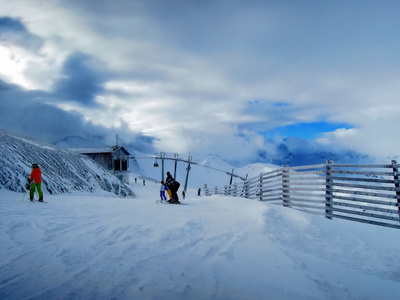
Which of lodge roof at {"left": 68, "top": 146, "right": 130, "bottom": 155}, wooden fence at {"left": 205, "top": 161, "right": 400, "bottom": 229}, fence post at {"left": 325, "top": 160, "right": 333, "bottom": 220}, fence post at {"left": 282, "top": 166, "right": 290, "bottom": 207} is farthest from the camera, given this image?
lodge roof at {"left": 68, "top": 146, "right": 130, "bottom": 155}

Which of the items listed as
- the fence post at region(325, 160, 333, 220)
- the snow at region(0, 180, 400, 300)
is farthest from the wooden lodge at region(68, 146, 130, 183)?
the fence post at region(325, 160, 333, 220)

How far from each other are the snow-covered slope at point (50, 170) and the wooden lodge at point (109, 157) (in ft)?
53.8

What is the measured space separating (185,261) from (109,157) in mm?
40421

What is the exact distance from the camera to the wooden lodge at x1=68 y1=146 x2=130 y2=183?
41.2 meters

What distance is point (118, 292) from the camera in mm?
2727

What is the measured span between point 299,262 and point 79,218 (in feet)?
17.3

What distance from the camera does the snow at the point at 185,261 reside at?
288cm

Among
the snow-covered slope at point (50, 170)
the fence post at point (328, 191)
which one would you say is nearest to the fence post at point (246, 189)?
the fence post at point (328, 191)

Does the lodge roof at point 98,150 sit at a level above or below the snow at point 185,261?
above

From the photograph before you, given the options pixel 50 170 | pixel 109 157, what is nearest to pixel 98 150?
pixel 109 157

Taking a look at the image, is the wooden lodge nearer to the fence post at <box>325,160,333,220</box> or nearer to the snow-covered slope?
the snow-covered slope

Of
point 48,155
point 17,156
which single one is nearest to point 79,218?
point 17,156

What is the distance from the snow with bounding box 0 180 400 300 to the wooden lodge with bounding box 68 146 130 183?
36059mm

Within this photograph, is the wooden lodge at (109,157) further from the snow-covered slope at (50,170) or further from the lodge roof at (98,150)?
the snow-covered slope at (50,170)
